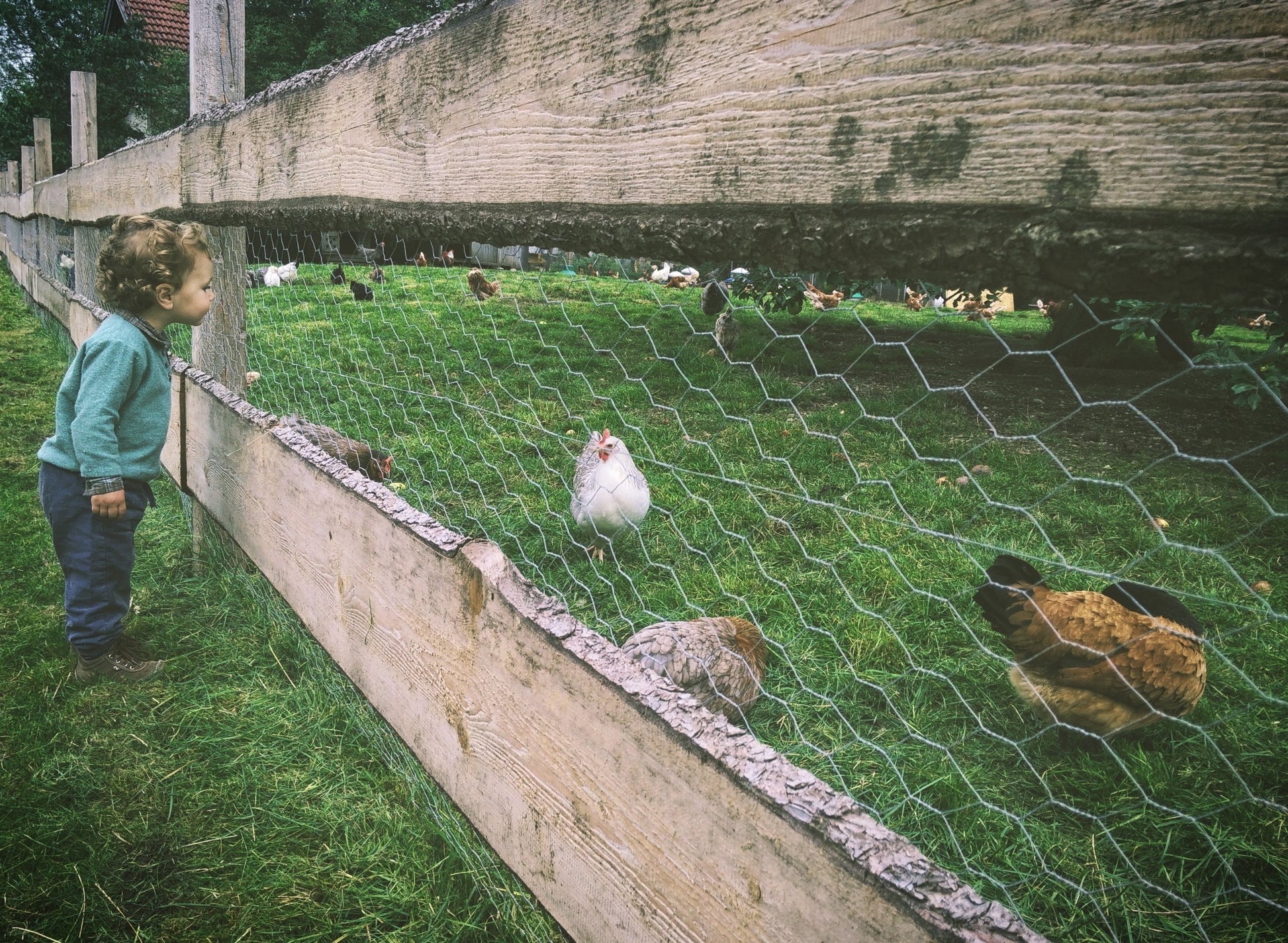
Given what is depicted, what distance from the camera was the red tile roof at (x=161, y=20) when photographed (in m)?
18.4

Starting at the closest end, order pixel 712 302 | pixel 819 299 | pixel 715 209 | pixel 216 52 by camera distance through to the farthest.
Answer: pixel 715 209 < pixel 216 52 < pixel 712 302 < pixel 819 299

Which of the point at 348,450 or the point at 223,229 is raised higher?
the point at 223,229

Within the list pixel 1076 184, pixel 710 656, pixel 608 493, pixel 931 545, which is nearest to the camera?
pixel 1076 184

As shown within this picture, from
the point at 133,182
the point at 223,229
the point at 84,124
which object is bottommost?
the point at 223,229

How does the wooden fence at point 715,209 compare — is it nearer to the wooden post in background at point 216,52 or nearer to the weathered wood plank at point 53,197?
the wooden post in background at point 216,52

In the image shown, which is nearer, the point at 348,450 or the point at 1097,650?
the point at 1097,650

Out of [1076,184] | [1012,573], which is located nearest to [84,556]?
[1076,184]

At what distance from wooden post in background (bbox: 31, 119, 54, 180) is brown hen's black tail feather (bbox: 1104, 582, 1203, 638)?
8.75 meters

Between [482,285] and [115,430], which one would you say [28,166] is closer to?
[482,285]

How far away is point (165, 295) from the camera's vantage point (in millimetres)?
2096

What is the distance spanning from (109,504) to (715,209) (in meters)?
2.02

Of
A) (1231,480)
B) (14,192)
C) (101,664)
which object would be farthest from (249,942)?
(14,192)

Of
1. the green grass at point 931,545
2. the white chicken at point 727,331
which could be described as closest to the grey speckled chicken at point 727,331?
the white chicken at point 727,331

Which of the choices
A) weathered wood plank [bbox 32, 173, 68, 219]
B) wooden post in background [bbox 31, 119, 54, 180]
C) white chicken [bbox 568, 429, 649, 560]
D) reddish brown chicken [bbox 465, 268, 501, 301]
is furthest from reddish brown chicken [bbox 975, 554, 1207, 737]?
wooden post in background [bbox 31, 119, 54, 180]
